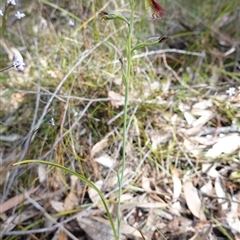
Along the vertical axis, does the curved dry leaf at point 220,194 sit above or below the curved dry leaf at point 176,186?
below

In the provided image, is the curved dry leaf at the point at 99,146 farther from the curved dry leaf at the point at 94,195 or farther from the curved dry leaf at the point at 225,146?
the curved dry leaf at the point at 225,146

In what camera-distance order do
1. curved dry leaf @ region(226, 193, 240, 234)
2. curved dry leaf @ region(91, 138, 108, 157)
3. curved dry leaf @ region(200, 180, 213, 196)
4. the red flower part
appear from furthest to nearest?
curved dry leaf @ region(91, 138, 108, 157), curved dry leaf @ region(200, 180, 213, 196), curved dry leaf @ region(226, 193, 240, 234), the red flower part

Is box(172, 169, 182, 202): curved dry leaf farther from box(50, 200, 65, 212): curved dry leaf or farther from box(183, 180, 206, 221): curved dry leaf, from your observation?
box(50, 200, 65, 212): curved dry leaf

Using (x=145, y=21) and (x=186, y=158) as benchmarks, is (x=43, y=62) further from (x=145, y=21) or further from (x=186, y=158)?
(x=186, y=158)

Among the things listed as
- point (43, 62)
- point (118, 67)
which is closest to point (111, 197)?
point (118, 67)

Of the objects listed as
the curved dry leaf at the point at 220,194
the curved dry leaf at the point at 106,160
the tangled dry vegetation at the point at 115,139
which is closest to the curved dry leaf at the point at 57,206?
the tangled dry vegetation at the point at 115,139

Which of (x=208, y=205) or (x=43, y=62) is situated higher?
(x=43, y=62)

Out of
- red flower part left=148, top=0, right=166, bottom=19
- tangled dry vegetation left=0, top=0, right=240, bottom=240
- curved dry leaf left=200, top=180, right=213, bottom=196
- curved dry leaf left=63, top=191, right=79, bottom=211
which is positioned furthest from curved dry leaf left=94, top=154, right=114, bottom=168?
red flower part left=148, top=0, right=166, bottom=19

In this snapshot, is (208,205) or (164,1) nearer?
(208,205)
